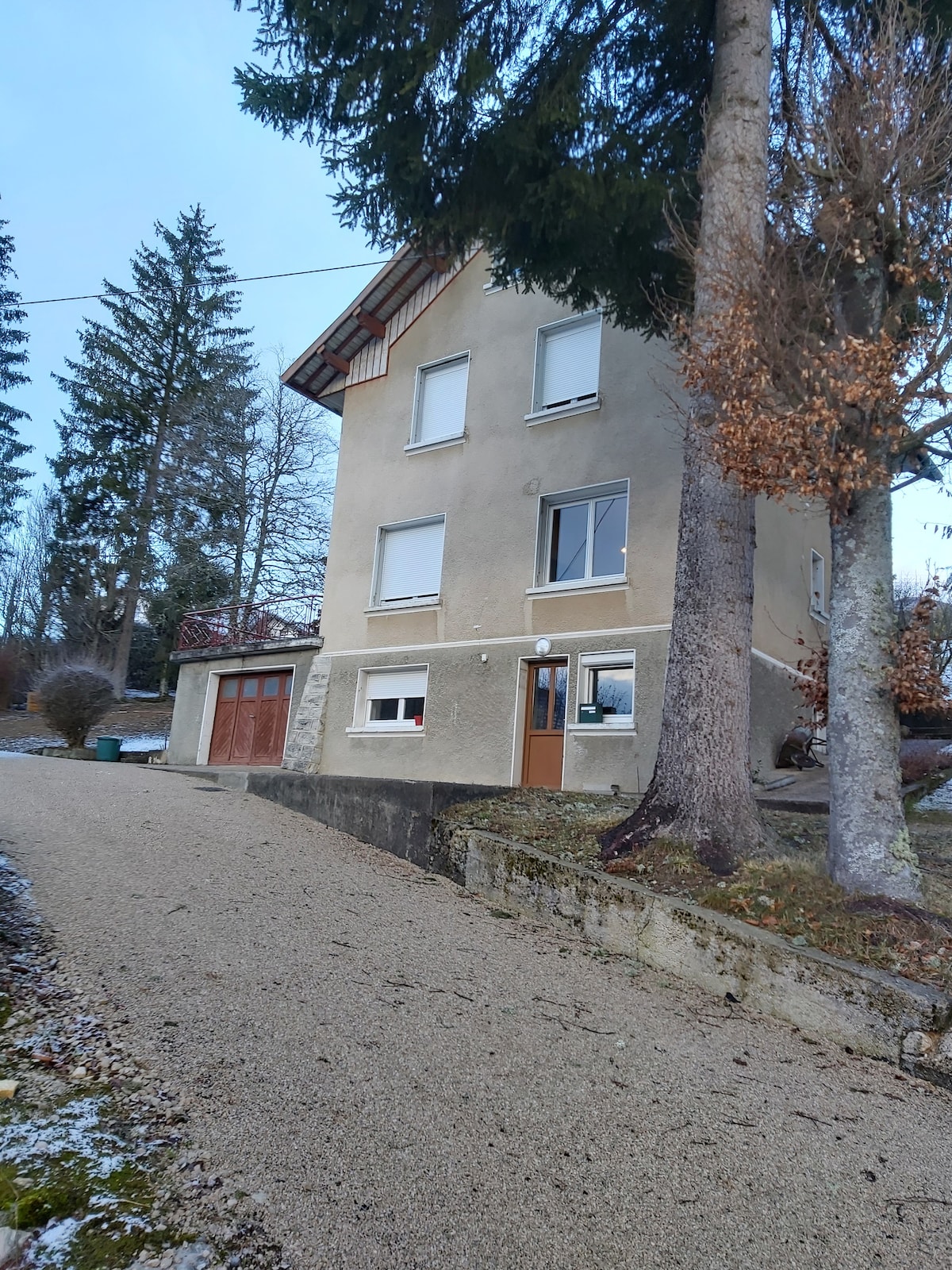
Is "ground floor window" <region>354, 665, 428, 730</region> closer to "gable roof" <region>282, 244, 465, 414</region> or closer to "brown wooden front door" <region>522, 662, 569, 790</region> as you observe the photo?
"brown wooden front door" <region>522, 662, 569, 790</region>

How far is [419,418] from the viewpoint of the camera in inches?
586

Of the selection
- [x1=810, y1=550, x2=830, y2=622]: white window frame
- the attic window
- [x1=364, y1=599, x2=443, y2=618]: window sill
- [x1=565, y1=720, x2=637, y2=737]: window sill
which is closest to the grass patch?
[x1=565, y1=720, x2=637, y2=737]: window sill

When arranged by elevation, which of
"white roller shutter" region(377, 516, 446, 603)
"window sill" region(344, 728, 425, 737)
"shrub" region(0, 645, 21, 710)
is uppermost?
"white roller shutter" region(377, 516, 446, 603)

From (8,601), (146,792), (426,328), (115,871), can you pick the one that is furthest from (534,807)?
(8,601)

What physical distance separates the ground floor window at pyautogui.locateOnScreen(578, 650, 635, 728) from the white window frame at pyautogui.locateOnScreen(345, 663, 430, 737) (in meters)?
2.85

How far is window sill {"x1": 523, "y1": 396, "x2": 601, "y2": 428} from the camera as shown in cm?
1239

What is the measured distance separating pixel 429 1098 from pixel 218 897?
2606mm

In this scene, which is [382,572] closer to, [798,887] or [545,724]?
[545,724]

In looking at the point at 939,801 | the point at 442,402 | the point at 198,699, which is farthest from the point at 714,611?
the point at 198,699

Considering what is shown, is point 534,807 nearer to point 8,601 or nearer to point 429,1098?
point 429,1098

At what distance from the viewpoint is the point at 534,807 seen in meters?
7.92

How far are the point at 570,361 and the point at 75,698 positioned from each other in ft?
44.6

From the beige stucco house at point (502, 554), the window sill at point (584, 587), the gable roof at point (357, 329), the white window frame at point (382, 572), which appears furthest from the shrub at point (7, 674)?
the window sill at point (584, 587)

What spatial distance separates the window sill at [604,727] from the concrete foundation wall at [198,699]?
7.40 meters
